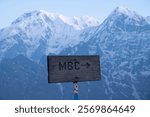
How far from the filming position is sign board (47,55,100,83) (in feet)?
31.3

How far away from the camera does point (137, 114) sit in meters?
8.20

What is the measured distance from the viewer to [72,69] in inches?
383

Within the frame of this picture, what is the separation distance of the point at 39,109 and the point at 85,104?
1.10 metres

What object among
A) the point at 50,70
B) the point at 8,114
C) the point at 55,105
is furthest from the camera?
the point at 50,70

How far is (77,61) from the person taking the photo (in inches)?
384

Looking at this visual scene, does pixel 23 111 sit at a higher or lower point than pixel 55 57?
lower

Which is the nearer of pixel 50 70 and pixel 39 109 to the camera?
pixel 39 109

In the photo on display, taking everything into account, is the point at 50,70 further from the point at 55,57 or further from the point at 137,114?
the point at 137,114

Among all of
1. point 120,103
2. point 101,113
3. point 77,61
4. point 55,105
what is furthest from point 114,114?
point 77,61

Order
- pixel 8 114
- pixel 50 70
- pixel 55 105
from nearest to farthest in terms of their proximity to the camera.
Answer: pixel 8 114 < pixel 55 105 < pixel 50 70

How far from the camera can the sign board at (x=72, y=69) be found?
9.53 metres

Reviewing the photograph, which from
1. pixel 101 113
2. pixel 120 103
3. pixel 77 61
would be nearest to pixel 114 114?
pixel 101 113

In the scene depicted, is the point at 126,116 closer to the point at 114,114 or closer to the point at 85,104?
the point at 114,114

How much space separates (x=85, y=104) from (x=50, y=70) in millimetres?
1431
